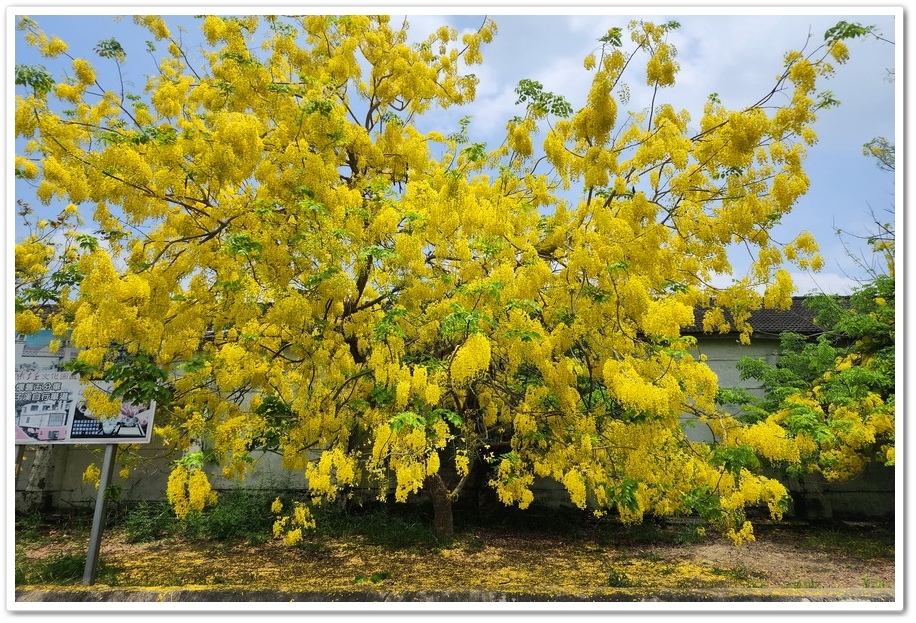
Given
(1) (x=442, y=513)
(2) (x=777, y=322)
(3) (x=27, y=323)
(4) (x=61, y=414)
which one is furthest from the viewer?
(2) (x=777, y=322)

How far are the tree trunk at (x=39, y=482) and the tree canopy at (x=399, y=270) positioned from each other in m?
3.66

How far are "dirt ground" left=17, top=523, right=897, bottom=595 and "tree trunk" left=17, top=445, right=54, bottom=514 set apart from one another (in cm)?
154

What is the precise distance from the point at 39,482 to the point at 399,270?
691 cm

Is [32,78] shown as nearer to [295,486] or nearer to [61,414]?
[61,414]

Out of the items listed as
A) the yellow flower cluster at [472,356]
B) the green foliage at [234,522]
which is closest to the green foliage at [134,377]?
the yellow flower cluster at [472,356]

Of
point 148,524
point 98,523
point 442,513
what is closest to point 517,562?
point 442,513

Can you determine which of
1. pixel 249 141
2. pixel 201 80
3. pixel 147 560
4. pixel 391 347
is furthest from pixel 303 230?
pixel 147 560

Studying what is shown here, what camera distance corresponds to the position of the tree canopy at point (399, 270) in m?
3.82

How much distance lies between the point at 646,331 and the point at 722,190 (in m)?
1.67

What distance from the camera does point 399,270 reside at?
15.5 feet

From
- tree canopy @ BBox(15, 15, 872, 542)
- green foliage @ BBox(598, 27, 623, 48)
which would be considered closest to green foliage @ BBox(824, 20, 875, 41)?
tree canopy @ BBox(15, 15, 872, 542)

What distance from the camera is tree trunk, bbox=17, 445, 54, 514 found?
7.59 metres

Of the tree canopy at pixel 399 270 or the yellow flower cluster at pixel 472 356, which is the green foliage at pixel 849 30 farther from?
the yellow flower cluster at pixel 472 356

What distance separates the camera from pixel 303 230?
420 cm
